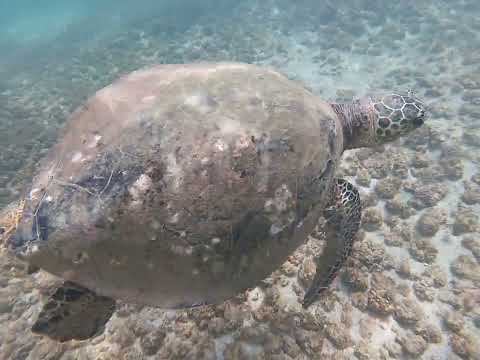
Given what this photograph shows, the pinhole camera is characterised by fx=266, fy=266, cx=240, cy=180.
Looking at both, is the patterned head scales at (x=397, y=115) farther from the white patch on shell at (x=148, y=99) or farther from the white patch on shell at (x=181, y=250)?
the white patch on shell at (x=181, y=250)

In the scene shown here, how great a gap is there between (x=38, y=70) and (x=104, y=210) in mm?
20405

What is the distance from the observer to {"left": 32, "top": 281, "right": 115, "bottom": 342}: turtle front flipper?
214 cm

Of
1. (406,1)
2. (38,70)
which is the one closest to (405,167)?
(406,1)

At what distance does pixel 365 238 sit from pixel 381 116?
1.92 meters

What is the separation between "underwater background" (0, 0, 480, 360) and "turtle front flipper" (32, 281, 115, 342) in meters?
1.11

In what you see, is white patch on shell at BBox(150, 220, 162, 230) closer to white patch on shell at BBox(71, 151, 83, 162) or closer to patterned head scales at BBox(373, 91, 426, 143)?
white patch on shell at BBox(71, 151, 83, 162)

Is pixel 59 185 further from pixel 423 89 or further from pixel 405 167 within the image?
pixel 423 89

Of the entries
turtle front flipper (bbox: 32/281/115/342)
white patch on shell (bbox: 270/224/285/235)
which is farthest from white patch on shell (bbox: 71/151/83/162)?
white patch on shell (bbox: 270/224/285/235)

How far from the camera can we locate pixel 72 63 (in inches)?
643

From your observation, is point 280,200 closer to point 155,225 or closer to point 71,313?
point 155,225

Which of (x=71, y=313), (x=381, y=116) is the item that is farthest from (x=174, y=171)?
(x=381, y=116)

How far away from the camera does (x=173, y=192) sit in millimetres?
1800

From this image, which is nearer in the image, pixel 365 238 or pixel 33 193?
pixel 33 193

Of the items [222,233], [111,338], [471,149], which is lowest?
[471,149]
